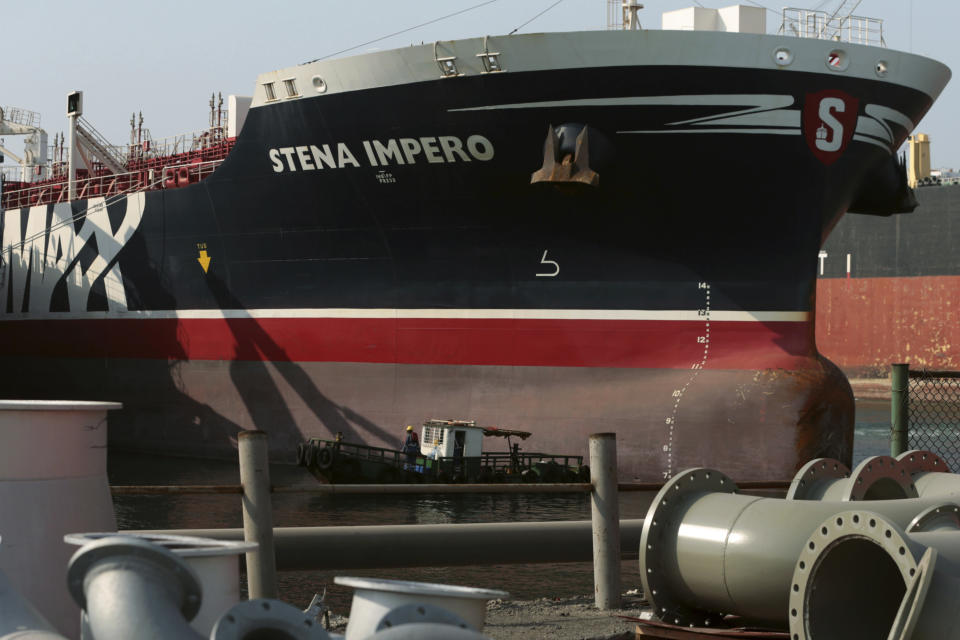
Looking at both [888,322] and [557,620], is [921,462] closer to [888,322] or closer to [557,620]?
[557,620]

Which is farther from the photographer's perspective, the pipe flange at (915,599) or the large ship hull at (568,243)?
the large ship hull at (568,243)

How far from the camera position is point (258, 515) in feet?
17.6

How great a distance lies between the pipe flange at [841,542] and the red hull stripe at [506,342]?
13038 millimetres

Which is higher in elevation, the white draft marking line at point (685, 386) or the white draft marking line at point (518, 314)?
the white draft marking line at point (518, 314)

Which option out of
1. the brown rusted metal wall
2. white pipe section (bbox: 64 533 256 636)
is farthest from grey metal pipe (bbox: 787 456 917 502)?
the brown rusted metal wall

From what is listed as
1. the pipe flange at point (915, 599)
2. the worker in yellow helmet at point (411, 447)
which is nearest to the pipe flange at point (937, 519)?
the pipe flange at point (915, 599)

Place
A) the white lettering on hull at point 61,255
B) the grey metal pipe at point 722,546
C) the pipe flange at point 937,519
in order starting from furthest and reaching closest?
the white lettering on hull at point 61,255
the pipe flange at point 937,519
the grey metal pipe at point 722,546

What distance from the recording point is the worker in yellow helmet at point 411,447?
17.5 metres

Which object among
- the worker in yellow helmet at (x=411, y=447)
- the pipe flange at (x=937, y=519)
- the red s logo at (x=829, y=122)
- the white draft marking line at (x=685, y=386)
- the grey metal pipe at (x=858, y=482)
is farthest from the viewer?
the worker in yellow helmet at (x=411, y=447)

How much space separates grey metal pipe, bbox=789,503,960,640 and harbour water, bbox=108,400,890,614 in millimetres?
5875

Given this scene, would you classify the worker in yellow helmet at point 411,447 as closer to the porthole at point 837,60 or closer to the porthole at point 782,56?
the porthole at point 782,56

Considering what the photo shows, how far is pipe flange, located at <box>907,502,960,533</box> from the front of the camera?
466 cm

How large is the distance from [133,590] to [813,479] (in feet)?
12.4

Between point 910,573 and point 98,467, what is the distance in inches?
114
